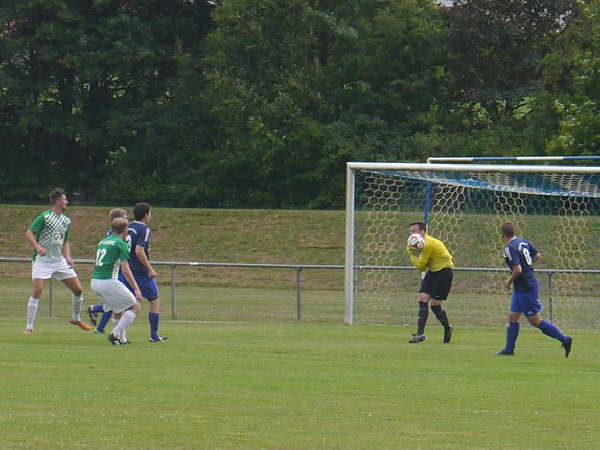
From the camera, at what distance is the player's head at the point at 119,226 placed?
15.7m

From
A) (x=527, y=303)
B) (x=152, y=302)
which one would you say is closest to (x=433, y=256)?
(x=527, y=303)

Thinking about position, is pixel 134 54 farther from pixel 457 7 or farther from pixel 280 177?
pixel 457 7

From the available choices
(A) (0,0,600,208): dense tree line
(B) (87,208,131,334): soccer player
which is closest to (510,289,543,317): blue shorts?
(B) (87,208,131,334): soccer player

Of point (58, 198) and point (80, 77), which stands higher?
point (80, 77)

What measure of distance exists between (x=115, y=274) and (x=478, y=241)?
1593cm

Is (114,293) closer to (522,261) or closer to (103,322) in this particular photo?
(103,322)

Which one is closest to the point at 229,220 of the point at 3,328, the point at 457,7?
the point at 457,7

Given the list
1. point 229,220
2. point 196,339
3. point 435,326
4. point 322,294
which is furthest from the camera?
point 229,220

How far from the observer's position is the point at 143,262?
16.7m

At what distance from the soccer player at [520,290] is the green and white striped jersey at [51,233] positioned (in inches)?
224

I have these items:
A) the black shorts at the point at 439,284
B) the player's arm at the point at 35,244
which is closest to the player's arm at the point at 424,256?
the black shorts at the point at 439,284

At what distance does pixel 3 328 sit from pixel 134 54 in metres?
29.1

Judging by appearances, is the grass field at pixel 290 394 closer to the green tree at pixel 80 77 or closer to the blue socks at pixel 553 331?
the blue socks at pixel 553 331

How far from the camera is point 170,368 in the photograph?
43.7 feet
